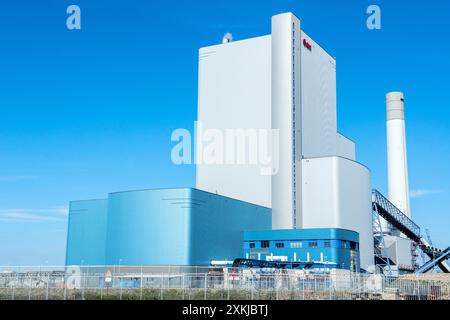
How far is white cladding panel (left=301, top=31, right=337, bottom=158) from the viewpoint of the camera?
260 feet

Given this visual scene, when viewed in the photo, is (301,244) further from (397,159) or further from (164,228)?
(397,159)

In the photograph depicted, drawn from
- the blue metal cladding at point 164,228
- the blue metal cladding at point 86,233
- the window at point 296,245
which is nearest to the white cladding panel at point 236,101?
the window at point 296,245

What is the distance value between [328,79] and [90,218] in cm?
4353

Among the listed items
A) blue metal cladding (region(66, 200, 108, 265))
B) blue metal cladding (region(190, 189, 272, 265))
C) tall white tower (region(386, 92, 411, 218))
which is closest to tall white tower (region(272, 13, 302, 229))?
blue metal cladding (region(190, 189, 272, 265))

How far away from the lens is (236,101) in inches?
3113

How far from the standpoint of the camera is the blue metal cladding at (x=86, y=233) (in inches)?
2645

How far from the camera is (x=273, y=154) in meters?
74.3

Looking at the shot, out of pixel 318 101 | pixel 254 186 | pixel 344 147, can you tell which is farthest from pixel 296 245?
pixel 344 147

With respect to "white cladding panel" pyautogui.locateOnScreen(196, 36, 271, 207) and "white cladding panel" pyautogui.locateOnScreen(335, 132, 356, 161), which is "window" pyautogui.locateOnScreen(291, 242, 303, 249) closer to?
"white cladding panel" pyautogui.locateOnScreen(196, 36, 271, 207)

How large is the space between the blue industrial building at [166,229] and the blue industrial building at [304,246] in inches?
90.8

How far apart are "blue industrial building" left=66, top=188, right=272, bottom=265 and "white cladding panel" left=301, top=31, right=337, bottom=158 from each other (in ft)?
62.0

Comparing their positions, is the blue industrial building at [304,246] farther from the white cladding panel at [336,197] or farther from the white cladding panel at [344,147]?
the white cladding panel at [344,147]

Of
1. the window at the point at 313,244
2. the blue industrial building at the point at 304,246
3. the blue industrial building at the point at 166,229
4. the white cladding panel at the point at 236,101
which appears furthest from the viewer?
the white cladding panel at the point at 236,101
